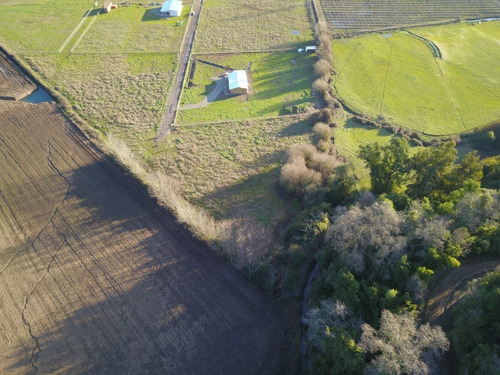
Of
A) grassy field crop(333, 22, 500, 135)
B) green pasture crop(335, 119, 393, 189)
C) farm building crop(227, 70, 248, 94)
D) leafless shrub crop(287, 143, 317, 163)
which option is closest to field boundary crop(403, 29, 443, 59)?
grassy field crop(333, 22, 500, 135)

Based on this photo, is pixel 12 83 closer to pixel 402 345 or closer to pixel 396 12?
pixel 402 345

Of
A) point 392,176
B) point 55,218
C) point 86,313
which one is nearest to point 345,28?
point 392,176

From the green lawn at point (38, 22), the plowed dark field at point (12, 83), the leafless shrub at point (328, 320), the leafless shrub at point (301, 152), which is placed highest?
the green lawn at point (38, 22)

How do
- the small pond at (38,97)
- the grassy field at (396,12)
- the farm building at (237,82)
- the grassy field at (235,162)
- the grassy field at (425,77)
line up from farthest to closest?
the grassy field at (396,12), the small pond at (38,97), the farm building at (237,82), the grassy field at (425,77), the grassy field at (235,162)

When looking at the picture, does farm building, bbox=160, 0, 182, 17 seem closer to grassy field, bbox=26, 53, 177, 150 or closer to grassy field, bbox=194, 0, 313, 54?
grassy field, bbox=194, 0, 313, 54

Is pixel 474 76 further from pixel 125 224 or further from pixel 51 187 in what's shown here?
pixel 51 187

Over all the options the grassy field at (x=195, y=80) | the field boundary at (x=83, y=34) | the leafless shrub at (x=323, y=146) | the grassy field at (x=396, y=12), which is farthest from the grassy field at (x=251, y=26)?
the leafless shrub at (x=323, y=146)

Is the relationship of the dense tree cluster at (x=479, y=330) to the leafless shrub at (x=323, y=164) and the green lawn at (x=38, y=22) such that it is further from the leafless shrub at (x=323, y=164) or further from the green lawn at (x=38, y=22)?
the green lawn at (x=38, y=22)
